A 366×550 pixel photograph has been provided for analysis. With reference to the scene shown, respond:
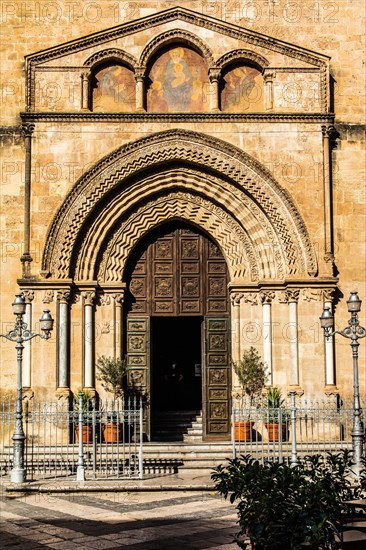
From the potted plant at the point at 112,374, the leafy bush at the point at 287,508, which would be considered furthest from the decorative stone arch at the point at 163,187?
the leafy bush at the point at 287,508

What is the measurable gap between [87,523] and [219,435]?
929 centimetres

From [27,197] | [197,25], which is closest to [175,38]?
[197,25]

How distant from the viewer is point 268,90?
893 inches

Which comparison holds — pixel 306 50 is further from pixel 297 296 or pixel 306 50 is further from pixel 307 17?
pixel 297 296

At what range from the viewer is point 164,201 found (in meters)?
22.8

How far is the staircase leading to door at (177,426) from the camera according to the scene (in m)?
22.8

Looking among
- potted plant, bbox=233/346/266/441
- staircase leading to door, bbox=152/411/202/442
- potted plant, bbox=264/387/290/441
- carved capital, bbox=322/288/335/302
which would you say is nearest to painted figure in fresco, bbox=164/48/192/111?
carved capital, bbox=322/288/335/302

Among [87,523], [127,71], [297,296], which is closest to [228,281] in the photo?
[297,296]

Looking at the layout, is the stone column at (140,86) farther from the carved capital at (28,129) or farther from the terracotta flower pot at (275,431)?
the terracotta flower pot at (275,431)

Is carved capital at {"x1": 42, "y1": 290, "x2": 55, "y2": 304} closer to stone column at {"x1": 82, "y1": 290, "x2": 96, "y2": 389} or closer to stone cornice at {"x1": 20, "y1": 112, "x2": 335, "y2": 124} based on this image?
stone column at {"x1": 82, "y1": 290, "x2": 96, "y2": 389}

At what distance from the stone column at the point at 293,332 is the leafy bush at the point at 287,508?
13.7 meters

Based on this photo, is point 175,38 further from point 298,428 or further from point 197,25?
point 298,428

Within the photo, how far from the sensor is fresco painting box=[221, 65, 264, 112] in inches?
900

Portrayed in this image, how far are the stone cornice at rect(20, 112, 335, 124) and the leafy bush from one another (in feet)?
50.8
